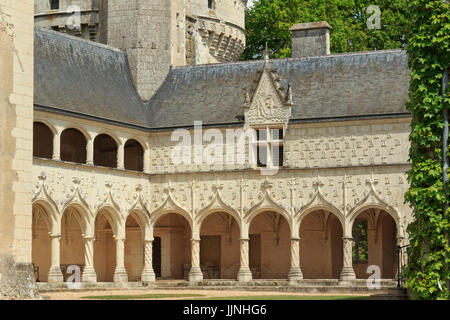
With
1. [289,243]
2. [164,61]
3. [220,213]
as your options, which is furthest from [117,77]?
[289,243]

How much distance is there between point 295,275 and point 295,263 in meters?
0.47

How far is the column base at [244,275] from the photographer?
36.0 meters

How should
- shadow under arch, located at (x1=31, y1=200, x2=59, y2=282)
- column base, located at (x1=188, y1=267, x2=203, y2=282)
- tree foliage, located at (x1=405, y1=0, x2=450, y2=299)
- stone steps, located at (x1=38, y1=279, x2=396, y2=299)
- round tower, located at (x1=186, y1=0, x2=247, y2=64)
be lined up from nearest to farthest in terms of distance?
1. tree foliage, located at (x1=405, y1=0, x2=450, y2=299)
2. stone steps, located at (x1=38, y1=279, x2=396, y2=299)
3. shadow under arch, located at (x1=31, y1=200, x2=59, y2=282)
4. column base, located at (x1=188, y1=267, x2=203, y2=282)
5. round tower, located at (x1=186, y1=0, x2=247, y2=64)

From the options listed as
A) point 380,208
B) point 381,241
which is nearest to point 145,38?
point 380,208

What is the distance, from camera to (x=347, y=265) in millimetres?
34938

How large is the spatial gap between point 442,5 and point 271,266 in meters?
22.1

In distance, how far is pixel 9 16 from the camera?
69.7 ft

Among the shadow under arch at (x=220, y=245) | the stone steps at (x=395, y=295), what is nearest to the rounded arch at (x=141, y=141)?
the shadow under arch at (x=220, y=245)

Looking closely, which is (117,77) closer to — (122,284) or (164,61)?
(164,61)

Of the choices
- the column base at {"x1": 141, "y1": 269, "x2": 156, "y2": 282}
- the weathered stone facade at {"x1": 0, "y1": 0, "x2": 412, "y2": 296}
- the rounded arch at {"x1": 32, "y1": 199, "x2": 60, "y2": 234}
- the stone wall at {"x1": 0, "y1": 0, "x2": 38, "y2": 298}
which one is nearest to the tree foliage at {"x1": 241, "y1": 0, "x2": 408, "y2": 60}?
the weathered stone facade at {"x1": 0, "y1": 0, "x2": 412, "y2": 296}

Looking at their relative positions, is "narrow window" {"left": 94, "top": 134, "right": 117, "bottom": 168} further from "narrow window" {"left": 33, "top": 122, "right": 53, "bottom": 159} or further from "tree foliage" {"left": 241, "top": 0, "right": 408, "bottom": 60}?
"tree foliage" {"left": 241, "top": 0, "right": 408, "bottom": 60}

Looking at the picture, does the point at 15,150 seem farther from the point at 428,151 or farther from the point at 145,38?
the point at 145,38

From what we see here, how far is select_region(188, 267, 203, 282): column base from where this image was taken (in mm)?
36416

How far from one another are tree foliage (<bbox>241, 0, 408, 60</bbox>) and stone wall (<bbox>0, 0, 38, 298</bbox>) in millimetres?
26679
